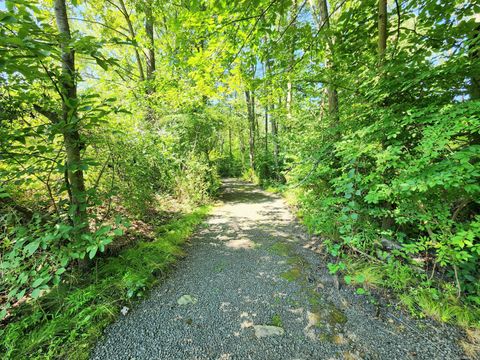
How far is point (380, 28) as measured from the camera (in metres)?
2.55

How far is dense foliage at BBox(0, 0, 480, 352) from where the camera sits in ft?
5.20

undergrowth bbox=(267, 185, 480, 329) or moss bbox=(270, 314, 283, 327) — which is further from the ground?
undergrowth bbox=(267, 185, 480, 329)

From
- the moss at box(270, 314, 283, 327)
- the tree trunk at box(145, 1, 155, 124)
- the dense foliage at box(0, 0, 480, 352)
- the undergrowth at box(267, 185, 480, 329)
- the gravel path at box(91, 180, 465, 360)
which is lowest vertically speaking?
the moss at box(270, 314, 283, 327)

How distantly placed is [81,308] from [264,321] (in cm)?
194

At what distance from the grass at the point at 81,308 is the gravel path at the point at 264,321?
167 millimetres

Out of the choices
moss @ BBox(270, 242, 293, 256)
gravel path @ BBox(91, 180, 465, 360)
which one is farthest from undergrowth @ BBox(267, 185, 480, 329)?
moss @ BBox(270, 242, 293, 256)

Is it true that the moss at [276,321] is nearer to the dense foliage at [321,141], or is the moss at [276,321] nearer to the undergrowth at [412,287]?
the undergrowth at [412,287]

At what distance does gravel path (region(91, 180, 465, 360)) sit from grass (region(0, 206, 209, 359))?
0.55ft

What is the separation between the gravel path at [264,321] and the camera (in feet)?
5.58

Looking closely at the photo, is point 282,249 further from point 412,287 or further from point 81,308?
point 81,308

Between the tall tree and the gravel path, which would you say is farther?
the tall tree

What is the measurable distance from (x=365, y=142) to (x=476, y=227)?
1155mm

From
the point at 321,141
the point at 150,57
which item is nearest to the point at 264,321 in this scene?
the point at 321,141

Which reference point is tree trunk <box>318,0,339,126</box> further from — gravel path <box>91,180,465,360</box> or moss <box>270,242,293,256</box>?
gravel path <box>91,180,465,360</box>
